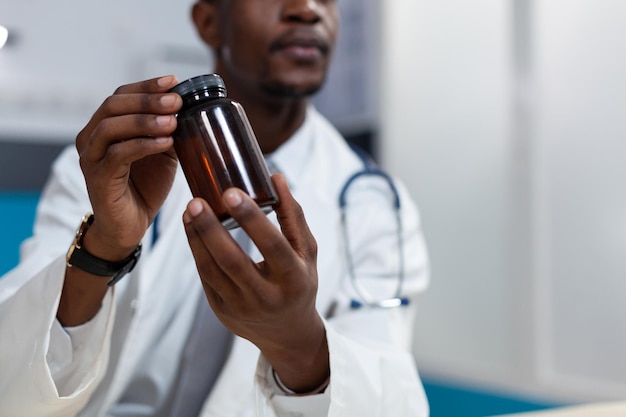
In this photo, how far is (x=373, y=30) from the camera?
202 cm

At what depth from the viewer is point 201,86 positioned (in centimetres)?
50

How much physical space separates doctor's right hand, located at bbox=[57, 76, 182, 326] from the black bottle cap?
1 cm

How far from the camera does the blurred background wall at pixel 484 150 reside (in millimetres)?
1389

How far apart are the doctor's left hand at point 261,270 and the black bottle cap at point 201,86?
90 millimetres

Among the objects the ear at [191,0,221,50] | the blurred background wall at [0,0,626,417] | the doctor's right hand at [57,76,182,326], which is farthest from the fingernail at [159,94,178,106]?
the blurred background wall at [0,0,626,417]

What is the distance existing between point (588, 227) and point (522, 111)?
327 mm

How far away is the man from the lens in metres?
0.50

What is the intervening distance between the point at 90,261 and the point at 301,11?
48cm

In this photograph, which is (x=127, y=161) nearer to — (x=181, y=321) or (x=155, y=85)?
(x=155, y=85)

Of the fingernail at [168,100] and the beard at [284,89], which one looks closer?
the fingernail at [168,100]

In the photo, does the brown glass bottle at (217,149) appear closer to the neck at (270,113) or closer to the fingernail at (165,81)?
the fingernail at (165,81)

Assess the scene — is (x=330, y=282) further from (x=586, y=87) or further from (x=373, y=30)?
(x=373, y=30)

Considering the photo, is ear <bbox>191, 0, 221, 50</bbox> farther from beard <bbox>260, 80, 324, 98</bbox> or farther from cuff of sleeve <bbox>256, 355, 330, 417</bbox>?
cuff of sleeve <bbox>256, 355, 330, 417</bbox>

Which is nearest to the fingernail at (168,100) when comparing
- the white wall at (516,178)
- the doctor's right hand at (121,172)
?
→ the doctor's right hand at (121,172)
